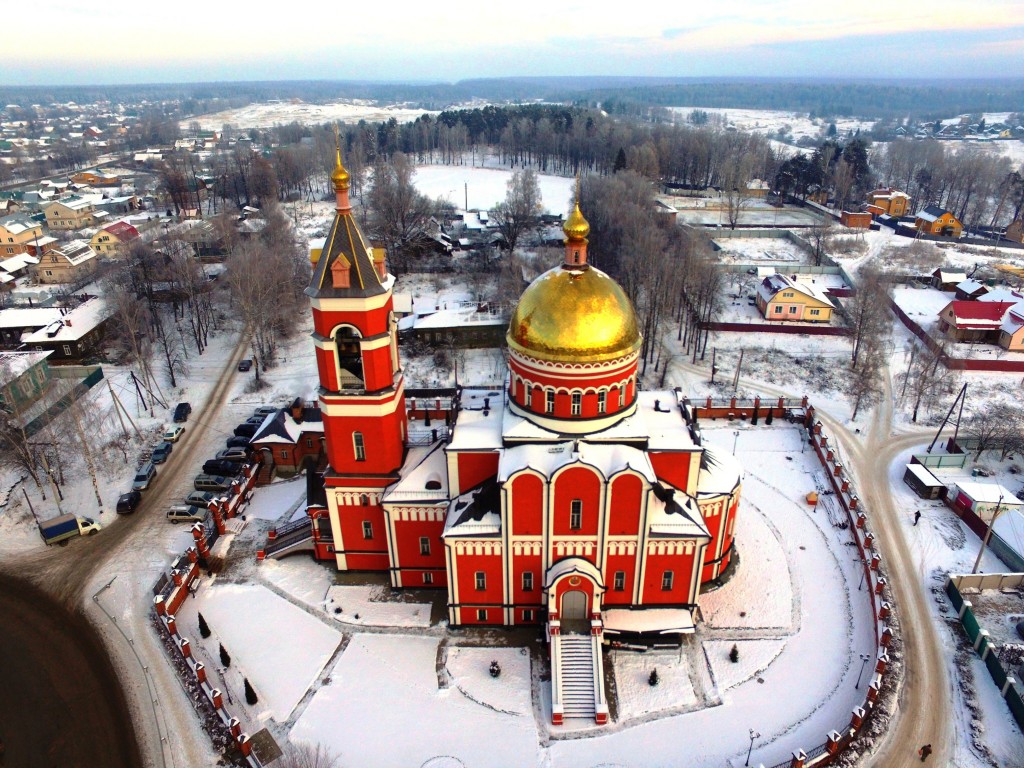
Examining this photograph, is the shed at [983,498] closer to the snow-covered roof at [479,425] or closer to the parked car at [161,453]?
the snow-covered roof at [479,425]

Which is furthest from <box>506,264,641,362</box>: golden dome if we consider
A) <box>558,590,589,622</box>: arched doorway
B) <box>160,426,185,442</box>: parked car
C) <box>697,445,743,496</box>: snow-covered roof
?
<box>160,426,185,442</box>: parked car

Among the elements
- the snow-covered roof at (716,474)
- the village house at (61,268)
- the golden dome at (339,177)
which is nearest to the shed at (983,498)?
the snow-covered roof at (716,474)

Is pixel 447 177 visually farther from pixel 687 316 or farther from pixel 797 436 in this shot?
pixel 797 436

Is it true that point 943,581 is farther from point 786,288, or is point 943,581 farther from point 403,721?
point 786,288

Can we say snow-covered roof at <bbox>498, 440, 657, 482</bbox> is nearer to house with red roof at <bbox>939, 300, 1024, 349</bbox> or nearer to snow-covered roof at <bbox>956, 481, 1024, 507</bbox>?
snow-covered roof at <bbox>956, 481, 1024, 507</bbox>

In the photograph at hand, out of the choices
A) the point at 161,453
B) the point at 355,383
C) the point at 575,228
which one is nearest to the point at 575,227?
the point at 575,228

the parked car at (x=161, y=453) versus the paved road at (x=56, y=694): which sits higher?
the parked car at (x=161, y=453)

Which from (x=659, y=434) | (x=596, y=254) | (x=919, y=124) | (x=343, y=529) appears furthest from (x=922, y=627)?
(x=919, y=124)
